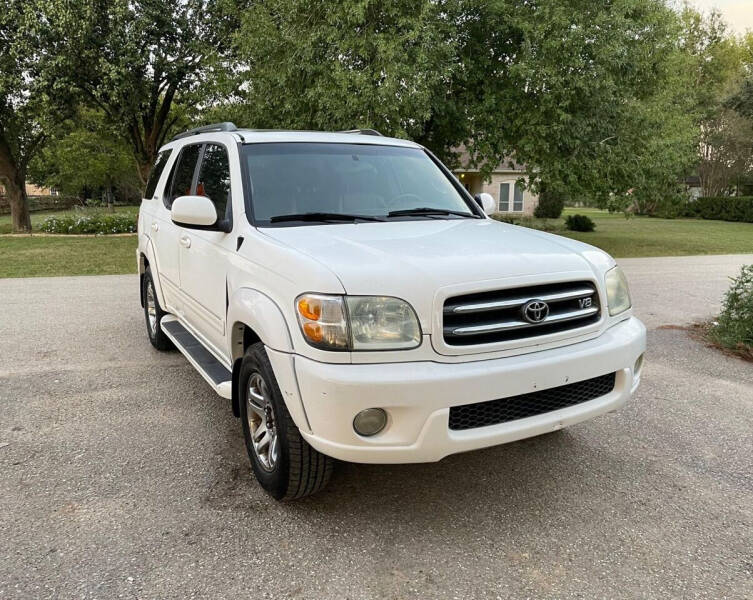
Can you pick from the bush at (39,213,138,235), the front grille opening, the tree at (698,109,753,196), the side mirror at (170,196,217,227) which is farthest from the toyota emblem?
the tree at (698,109,753,196)

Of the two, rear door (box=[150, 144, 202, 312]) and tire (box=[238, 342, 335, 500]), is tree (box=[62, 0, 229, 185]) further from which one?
tire (box=[238, 342, 335, 500])

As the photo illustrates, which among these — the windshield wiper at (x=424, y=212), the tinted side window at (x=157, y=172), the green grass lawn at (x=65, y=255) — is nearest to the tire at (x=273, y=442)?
the windshield wiper at (x=424, y=212)

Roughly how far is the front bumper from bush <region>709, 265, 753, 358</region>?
4.21 meters

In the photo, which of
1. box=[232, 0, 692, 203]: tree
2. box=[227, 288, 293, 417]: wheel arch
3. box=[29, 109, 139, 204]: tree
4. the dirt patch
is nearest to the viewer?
box=[227, 288, 293, 417]: wheel arch

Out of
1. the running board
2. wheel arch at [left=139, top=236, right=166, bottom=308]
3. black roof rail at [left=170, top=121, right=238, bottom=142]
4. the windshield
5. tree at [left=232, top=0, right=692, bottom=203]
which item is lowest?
the running board

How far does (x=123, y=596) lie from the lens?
2.37m

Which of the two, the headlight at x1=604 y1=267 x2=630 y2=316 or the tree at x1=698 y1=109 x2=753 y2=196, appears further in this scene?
the tree at x1=698 y1=109 x2=753 y2=196

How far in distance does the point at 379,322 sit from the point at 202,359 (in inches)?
75.5

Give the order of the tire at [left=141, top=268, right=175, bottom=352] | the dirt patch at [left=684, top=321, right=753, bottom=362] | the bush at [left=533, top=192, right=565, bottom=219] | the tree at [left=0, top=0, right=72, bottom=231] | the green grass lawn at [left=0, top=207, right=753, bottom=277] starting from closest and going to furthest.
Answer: the tire at [left=141, top=268, right=175, bottom=352] < the dirt patch at [left=684, top=321, right=753, bottom=362] < the green grass lawn at [left=0, top=207, right=753, bottom=277] < the tree at [left=0, top=0, right=72, bottom=231] < the bush at [left=533, top=192, right=565, bottom=219]

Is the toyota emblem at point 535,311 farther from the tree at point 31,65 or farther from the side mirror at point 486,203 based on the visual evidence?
the tree at point 31,65

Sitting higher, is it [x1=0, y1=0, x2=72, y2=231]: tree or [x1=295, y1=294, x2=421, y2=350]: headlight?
[x1=0, y1=0, x2=72, y2=231]: tree

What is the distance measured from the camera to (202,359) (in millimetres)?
4031

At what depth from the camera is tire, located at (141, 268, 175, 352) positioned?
18.6ft

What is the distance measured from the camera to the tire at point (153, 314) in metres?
5.66
